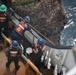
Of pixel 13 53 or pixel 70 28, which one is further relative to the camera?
pixel 70 28

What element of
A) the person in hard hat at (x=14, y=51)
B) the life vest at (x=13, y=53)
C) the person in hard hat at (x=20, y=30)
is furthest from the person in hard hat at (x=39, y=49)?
the person in hard hat at (x=20, y=30)

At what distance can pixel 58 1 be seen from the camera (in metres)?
12.0

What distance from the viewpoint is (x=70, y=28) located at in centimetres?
1512

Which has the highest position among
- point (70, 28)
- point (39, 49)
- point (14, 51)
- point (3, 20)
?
point (3, 20)

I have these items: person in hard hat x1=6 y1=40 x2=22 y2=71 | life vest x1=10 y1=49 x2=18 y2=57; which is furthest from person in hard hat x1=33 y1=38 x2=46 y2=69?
life vest x1=10 y1=49 x2=18 y2=57

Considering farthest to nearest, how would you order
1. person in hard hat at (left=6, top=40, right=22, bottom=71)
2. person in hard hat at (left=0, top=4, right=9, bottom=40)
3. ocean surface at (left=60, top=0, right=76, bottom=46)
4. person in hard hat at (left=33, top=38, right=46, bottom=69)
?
1. ocean surface at (left=60, top=0, right=76, bottom=46)
2. person in hard hat at (left=0, top=4, right=9, bottom=40)
3. person in hard hat at (left=33, top=38, right=46, bottom=69)
4. person in hard hat at (left=6, top=40, right=22, bottom=71)

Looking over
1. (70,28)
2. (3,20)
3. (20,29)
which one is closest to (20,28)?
(20,29)

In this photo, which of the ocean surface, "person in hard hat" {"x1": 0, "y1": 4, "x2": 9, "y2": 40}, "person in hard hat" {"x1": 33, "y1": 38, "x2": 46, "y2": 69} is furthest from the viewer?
the ocean surface

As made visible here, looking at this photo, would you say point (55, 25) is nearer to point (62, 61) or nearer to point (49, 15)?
point (49, 15)

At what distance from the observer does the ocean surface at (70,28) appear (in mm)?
13837

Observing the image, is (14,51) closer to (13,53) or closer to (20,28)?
(13,53)

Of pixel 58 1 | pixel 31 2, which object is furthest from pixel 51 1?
pixel 31 2

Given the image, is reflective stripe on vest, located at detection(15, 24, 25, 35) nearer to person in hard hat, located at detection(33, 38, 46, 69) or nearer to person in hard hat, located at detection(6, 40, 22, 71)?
person in hard hat, located at detection(33, 38, 46, 69)

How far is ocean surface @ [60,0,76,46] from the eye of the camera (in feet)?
45.4
